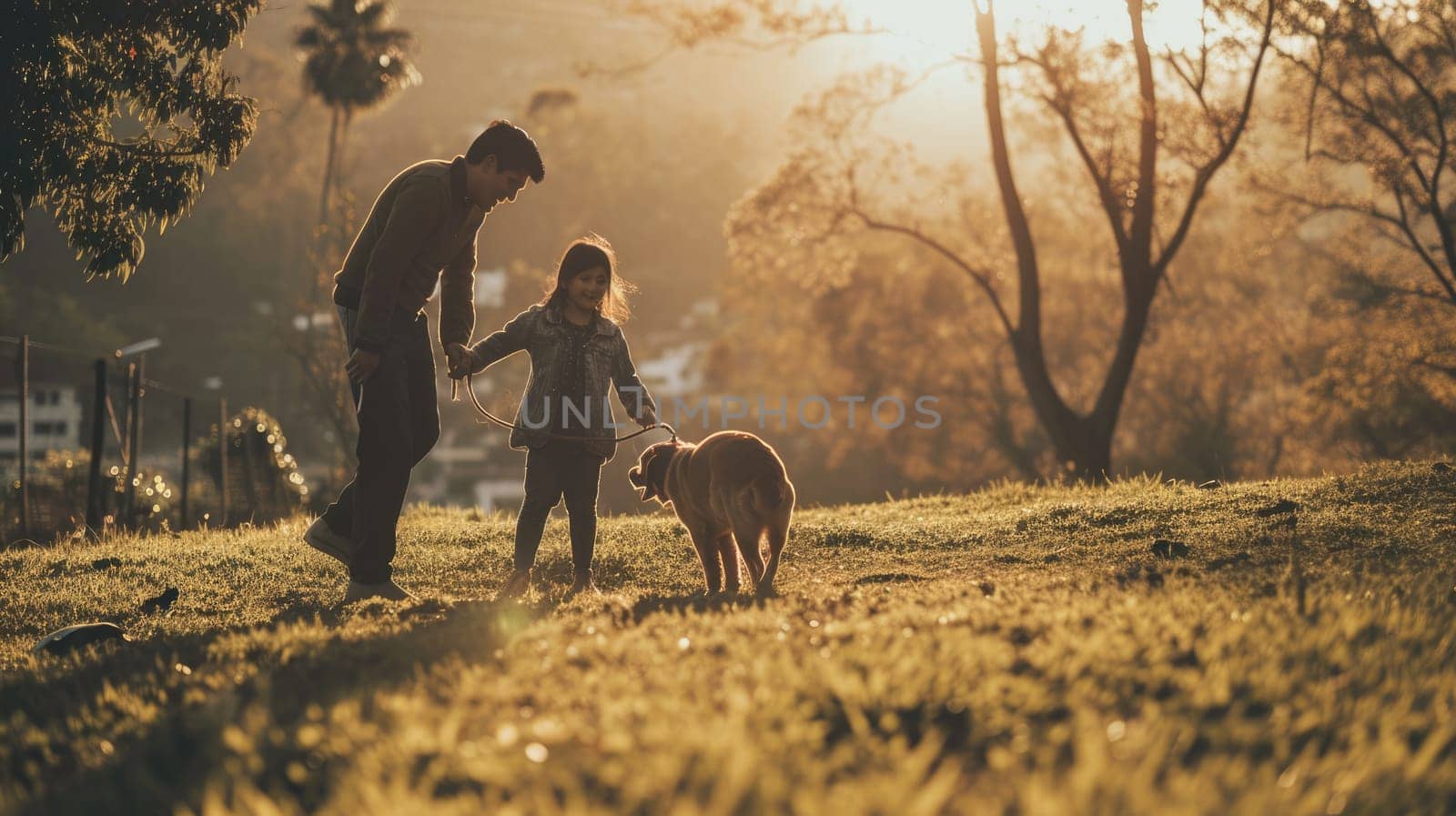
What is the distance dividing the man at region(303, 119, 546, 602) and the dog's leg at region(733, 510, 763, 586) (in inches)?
68.4

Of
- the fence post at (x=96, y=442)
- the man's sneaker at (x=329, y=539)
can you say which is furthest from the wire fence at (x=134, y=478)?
the man's sneaker at (x=329, y=539)

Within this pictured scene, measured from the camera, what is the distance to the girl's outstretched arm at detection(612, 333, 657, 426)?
7.98 m

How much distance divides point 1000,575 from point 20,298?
69.8 m

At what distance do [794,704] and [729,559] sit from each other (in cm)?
455

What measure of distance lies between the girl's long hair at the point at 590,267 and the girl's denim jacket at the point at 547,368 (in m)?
0.11

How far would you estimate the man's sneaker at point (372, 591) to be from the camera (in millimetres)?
6988

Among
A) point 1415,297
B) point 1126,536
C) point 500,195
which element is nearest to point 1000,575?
point 1126,536

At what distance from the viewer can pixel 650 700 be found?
333 cm

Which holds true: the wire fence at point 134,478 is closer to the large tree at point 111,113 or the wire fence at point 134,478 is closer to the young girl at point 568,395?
the large tree at point 111,113

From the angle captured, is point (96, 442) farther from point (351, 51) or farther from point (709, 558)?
point (351, 51)

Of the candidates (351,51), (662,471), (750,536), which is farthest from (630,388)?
(351,51)

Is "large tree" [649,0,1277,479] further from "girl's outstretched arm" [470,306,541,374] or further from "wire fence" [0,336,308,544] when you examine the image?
"girl's outstretched arm" [470,306,541,374]

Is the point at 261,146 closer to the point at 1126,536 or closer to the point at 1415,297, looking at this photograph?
the point at 1415,297

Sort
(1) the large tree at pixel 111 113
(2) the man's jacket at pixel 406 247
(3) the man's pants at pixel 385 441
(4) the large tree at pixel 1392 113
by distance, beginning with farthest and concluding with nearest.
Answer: (4) the large tree at pixel 1392 113 < (1) the large tree at pixel 111 113 < (3) the man's pants at pixel 385 441 < (2) the man's jacket at pixel 406 247
